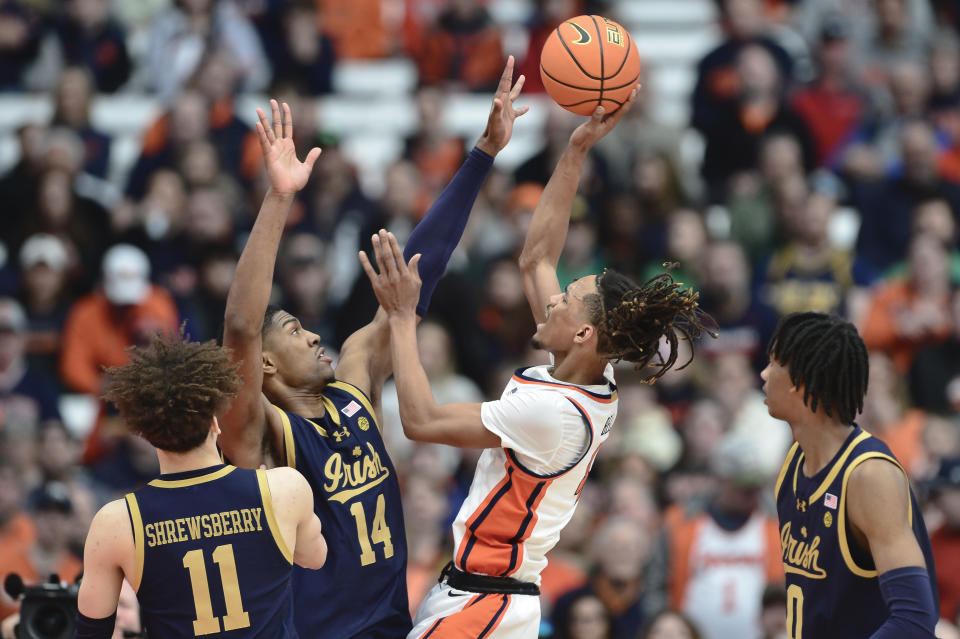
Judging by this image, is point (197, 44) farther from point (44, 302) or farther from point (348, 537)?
point (348, 537)

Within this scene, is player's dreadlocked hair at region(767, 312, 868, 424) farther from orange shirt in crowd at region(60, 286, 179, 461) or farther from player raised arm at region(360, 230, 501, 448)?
orange shirt in crowd at region(60, 286, 179, 461)

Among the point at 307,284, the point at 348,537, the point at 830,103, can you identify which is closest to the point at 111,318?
the point at 307,284

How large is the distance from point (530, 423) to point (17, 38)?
968 centimetres

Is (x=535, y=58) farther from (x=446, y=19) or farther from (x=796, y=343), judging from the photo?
(x=796, y=343)

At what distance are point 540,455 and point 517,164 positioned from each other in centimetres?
728

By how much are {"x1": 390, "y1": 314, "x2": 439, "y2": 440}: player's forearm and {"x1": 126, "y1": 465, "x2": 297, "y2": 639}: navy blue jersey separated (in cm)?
76

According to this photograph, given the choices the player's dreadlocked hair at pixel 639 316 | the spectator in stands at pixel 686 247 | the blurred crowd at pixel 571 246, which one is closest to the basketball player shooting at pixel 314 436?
the player's dreadlocked hair at pixel 639 316

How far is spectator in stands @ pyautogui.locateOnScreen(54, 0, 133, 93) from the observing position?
1273 cm

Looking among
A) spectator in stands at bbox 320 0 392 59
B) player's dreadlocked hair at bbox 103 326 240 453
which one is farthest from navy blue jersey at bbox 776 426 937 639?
spectator in stands at bbox 320 0 392 59

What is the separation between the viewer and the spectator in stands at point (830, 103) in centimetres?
1183

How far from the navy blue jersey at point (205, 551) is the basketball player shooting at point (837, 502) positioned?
1816 millimetres

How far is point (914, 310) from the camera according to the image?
384 inches

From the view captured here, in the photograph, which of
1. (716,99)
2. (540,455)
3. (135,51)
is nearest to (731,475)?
(540,455)

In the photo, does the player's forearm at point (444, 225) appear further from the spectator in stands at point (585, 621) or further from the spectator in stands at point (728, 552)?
the spectator in stands at point (728, 552)
